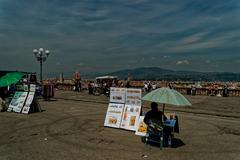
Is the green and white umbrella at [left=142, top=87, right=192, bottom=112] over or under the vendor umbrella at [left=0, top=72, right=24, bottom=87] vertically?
under

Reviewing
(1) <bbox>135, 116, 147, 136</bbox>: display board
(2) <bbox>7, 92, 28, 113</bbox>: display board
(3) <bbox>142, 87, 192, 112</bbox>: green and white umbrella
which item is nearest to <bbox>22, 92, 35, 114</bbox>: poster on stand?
(2) <bbox>7, 92, 28, 113</bbox>: display board

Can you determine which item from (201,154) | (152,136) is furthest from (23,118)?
(201,154)

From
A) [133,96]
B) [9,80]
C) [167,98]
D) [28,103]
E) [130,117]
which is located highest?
[9,80]

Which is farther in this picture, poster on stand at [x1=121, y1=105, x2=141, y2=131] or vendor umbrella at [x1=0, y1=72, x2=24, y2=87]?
vendor umbrella at [x1=0, y1=72, x2=24, y2=87]

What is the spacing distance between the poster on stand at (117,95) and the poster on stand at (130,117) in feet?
1.45

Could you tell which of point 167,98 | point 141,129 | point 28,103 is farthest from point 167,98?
point 28,103

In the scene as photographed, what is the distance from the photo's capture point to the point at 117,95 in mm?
10734

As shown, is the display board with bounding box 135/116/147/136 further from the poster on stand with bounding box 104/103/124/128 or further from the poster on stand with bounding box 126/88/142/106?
the poster on stand with bounding box 104/103/124/128

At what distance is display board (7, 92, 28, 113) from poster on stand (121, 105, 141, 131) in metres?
7.41

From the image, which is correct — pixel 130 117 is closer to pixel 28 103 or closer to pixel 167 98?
pixel 167 98

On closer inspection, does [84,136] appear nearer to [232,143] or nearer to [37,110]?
[232,143]

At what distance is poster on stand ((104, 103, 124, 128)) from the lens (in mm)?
10445

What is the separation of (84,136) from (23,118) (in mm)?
5174

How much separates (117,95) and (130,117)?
3.89 ft
